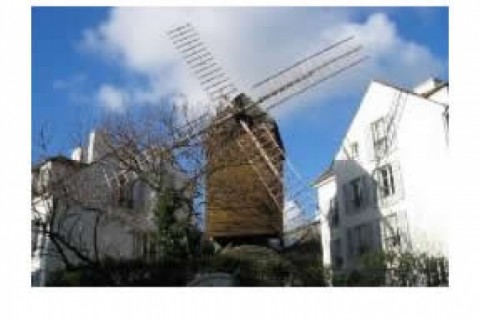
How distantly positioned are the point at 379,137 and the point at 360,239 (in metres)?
2.47

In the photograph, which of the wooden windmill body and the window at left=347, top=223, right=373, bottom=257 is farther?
the window at left=347, top=223, right=373, bottom=257

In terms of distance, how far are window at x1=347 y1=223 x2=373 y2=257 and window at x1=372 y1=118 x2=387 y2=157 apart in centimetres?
175

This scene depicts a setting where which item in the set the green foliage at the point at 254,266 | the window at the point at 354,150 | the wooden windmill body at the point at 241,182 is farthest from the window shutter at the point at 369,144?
the green foliage at the point at 254,266

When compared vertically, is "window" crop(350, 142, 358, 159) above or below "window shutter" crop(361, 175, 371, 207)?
above

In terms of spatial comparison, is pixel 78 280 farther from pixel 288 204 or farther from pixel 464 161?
pixel 464 161

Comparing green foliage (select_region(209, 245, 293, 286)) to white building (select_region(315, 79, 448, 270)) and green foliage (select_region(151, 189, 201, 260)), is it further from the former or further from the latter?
white building (select_region(315, 79, 448, 270))

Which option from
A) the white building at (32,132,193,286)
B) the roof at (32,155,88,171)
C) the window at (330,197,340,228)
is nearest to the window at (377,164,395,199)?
the window at (330,197,340,228)

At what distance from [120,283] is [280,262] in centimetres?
331

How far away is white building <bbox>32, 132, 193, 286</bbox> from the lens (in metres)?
16.0

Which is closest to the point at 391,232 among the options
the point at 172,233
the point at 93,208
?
the point at 172,233

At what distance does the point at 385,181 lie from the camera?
693 inches
